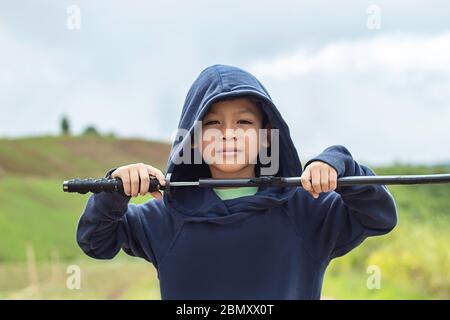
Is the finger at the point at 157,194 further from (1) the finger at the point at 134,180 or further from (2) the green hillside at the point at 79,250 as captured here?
(2) the green hillside at the point at 79,250

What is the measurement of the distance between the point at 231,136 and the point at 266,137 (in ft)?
0.55

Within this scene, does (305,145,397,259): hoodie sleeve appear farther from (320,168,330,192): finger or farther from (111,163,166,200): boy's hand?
(111,163,166,200): boy's hand

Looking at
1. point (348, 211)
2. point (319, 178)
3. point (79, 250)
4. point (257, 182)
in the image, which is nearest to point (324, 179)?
point (319, 178)

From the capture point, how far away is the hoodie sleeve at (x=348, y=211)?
63.2 inches

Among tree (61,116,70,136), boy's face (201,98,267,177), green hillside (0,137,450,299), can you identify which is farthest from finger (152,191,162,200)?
tree (61,116,70,136)

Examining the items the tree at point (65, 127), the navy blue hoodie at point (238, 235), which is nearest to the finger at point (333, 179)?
the navy blue hoodie at point (238, 235)

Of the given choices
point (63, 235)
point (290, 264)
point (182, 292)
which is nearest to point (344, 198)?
point (290, 264)

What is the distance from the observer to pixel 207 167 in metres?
1.90

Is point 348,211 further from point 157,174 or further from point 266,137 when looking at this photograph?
point 157,174

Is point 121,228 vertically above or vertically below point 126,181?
below

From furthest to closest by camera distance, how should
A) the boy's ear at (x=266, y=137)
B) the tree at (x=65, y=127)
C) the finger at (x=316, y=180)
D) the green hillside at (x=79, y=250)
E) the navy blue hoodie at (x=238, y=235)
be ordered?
1. the tree at (x=65, y=127)
2. the green hillside at (x=79, y=250)
3. the boy's ear at (x=266, y=137)
4. the navy blue hoodie at (x=238, y=235)
5. the finger at (x=316, y=180)

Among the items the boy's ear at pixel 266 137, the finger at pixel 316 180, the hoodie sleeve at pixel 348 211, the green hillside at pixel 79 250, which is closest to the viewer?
the finger at pixel 316 180

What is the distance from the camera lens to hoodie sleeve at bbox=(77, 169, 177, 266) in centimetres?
167

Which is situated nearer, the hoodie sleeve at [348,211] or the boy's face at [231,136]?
the hoodie sleeve at [348,211]
